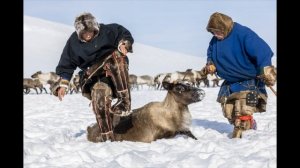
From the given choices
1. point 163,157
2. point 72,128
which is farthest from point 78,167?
point 72,128

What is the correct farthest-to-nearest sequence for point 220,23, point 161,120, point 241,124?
point 161,120
point 241,124
point 220,23

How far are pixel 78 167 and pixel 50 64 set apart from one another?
90.9 m

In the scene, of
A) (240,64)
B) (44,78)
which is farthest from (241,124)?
(44,78)

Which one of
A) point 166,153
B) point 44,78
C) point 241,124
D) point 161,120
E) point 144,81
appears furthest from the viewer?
point 144,81

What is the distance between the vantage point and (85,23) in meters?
5.79

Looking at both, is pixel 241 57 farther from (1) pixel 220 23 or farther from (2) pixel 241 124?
(2) pixel 241 124

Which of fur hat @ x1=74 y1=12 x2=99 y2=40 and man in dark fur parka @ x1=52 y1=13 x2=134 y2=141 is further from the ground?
fur hat @ x1=74 y1=12 x2=99 y2=40

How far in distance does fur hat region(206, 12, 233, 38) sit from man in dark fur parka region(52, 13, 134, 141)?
992 mm

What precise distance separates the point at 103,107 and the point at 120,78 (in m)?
0.40

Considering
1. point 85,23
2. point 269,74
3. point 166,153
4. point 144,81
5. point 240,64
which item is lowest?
point 166,153

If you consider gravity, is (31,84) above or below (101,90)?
below

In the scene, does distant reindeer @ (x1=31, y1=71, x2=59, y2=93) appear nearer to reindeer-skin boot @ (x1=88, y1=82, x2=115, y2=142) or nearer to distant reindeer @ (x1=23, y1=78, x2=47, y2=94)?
distant reindeer @ (x1=23, y1=78, x2=47, y2=94)

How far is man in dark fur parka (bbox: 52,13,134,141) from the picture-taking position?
5.95 meters

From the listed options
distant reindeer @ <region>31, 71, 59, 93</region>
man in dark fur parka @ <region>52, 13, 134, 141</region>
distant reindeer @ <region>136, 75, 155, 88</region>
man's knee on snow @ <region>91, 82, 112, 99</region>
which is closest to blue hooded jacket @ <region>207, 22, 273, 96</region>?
man in dark fur parka @ <region>52, 13, 134, 141</region>
